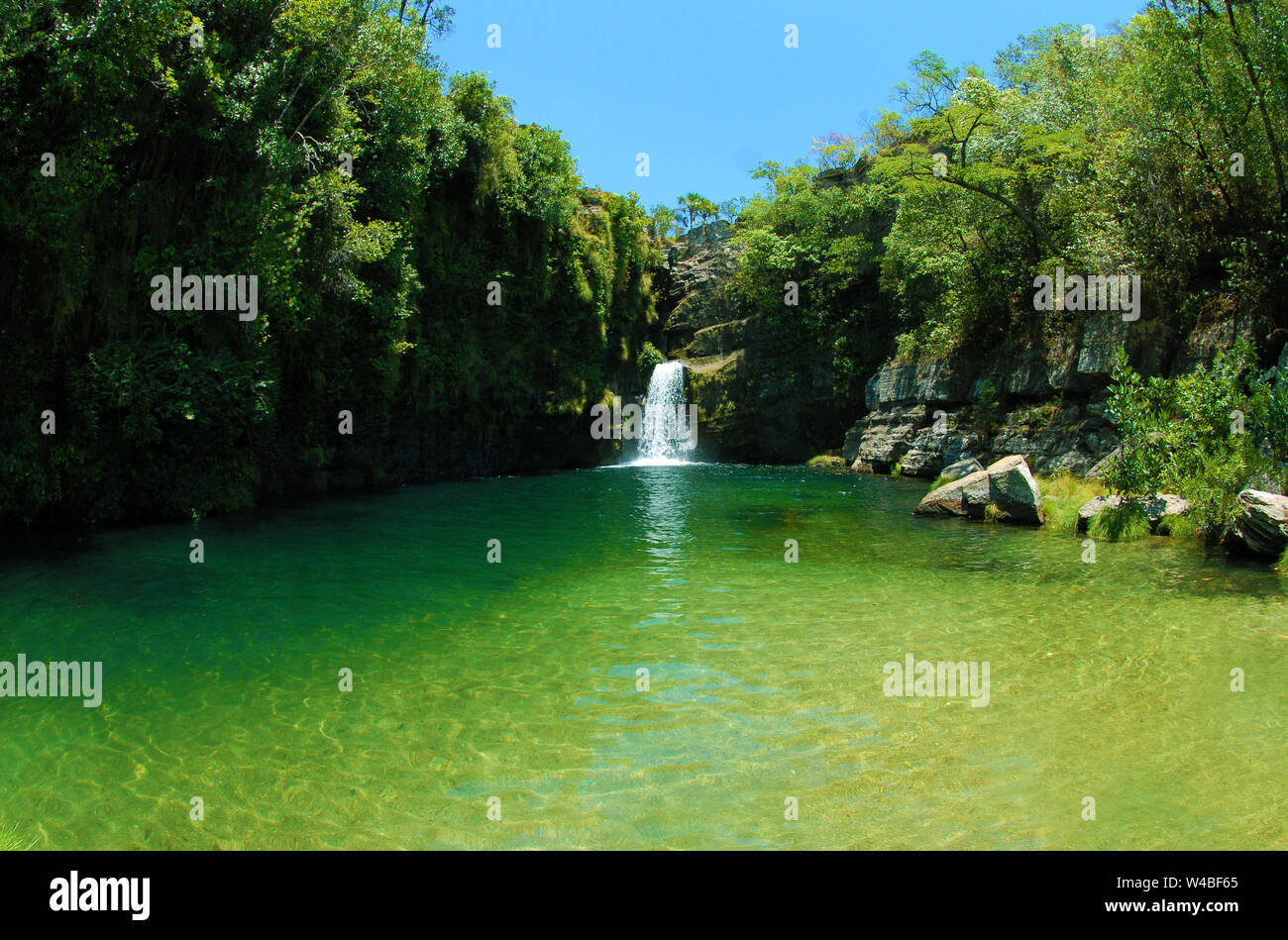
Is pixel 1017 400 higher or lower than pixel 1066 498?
higher

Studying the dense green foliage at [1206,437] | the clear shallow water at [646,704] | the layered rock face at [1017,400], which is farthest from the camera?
the layered rock face at [1017,400]

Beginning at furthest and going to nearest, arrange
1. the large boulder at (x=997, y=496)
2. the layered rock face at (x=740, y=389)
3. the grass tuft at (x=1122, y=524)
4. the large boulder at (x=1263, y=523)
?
the layered rock face at (x=740, y=389) → the large boulder at (x=997, y=496) → the grass tuft at (x=1122, y=524) → the large boulder at (x=1263, y=523)

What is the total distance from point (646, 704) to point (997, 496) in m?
13.1

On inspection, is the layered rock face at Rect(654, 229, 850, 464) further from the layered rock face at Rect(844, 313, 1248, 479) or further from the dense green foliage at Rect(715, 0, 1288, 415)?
the layered rock face at Rect(844, 313, 1248, 479)

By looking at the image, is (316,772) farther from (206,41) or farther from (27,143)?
(206,41)

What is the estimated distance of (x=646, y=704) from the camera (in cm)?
606

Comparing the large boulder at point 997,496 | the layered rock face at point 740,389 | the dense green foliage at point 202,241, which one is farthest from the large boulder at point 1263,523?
the layered rock face at point 740,389

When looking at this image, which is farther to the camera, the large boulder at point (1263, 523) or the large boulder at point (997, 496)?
the large boulder at point (997, 496)

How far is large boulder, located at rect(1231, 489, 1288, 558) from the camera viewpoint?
11047mm

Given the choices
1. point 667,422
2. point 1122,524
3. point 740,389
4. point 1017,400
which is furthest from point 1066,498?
point 667,422

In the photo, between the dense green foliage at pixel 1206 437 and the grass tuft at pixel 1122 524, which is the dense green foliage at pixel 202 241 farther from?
the dense green foliage at pixel 1206 437

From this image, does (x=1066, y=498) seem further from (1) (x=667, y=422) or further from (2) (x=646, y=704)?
(1) (x=667, y=422)

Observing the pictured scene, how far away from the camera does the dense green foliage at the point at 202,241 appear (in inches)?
532
